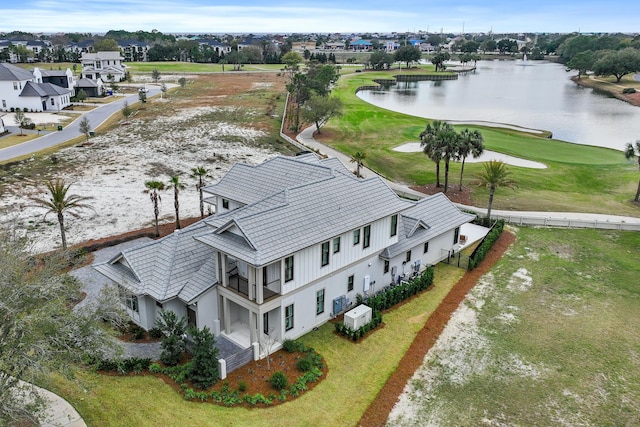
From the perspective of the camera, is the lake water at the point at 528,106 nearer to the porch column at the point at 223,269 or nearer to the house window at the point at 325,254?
the house window at the point at 325,254

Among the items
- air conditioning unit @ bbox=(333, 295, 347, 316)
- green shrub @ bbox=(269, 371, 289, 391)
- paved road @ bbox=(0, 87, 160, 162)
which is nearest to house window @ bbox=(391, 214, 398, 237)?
air conditioning unit @ bbox=(333, 295, 347, 316)

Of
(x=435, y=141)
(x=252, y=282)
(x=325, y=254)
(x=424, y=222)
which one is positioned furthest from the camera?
(x=435, y=141)

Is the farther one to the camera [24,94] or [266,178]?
[24,94]

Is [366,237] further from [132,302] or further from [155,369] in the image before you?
[132,302]

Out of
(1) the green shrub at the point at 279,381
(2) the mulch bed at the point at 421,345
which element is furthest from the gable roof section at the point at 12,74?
(1) the green shrub at the point at 279,381

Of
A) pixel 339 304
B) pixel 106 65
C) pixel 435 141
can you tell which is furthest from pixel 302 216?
pixel 106 65

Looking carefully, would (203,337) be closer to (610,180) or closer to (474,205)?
(474,205)
